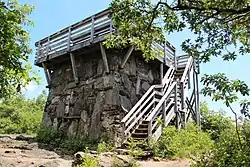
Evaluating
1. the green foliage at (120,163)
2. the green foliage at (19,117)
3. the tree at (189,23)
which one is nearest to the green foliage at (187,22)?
the tree at (189,23)

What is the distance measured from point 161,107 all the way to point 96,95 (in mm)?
2154

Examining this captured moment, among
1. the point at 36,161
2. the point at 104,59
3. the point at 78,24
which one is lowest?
the point at 36,161

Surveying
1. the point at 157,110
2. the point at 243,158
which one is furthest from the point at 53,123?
the point at 243,158

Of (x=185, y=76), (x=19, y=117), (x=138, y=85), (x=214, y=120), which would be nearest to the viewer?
(x=138, y=85)

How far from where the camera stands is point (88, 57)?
1051cm

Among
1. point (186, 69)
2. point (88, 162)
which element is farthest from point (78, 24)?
point (88, 162)

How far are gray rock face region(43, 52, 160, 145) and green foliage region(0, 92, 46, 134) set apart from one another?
356 cm

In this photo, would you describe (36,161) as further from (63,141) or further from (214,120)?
(214,120)

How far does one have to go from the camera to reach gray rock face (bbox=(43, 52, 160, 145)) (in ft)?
30.0

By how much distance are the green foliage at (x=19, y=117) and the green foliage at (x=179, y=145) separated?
8.39 metres

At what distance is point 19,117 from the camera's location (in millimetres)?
17531

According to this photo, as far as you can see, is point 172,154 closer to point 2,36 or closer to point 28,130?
point 2,36

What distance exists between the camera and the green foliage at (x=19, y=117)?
51.6 ft

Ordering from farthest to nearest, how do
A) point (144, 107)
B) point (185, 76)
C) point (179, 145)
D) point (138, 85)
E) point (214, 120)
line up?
point (214, 120), point (185, 76), point (138, 85), point (144, 107), point (179, 145)
